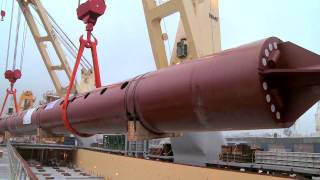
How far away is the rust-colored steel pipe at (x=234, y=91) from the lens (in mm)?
3545

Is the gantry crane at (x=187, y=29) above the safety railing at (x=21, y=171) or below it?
above

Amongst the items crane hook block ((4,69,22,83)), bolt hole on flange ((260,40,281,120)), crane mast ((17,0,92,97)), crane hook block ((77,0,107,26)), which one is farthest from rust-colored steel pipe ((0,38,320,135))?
crane mast ((17,0,92,97))

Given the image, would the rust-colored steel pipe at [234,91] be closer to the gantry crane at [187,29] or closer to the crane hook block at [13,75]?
the gantry crane at [187,29]

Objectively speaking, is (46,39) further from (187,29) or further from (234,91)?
(234,91)

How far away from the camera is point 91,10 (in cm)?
825

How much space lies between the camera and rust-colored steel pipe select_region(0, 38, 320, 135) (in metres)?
3.54

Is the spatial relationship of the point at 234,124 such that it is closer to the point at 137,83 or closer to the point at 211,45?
Answer: the point at 137,83

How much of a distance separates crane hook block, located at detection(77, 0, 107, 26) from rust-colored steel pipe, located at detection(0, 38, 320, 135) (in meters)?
3.53

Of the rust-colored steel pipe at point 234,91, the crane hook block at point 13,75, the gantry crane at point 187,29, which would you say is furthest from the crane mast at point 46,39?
the rust-colored steel pipe at point 234,91

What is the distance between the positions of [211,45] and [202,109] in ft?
35.9

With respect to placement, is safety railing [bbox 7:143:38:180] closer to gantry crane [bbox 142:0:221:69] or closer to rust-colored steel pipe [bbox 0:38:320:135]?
rust-colored steel pipe [bbox 0:38:320:135]

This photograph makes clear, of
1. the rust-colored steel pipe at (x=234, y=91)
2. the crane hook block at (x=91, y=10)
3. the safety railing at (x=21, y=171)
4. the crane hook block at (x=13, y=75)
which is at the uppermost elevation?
the crane hook block at (x=13, y=75)

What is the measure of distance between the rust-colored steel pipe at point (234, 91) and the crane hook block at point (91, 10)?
353 centimetres

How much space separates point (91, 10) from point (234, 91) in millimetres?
5367
